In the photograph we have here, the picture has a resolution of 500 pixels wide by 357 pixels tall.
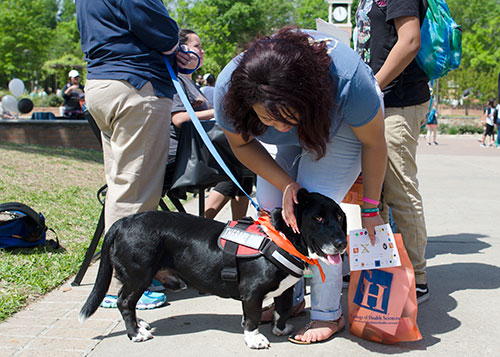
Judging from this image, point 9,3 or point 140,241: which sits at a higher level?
point 9,3

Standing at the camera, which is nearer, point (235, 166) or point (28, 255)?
point (235, 166)

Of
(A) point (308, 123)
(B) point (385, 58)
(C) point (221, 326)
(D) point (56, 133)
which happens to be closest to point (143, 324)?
(C) point (221, 326)

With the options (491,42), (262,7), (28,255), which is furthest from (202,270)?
(491,42)

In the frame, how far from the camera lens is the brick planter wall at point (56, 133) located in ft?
38.7

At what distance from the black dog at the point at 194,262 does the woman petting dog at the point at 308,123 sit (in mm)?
123

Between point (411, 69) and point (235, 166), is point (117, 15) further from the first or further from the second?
point (411, 69)

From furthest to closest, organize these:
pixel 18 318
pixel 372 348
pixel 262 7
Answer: pixel 262 7 < pixel 18 318 < pixel 372 348

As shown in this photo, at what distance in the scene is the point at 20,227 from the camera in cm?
406

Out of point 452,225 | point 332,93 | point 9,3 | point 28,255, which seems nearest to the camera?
point 332,93

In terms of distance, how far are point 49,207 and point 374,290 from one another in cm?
416

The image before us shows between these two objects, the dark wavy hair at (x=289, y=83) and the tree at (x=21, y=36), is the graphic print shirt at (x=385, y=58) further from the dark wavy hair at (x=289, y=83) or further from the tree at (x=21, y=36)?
the tree at (x=21, y=36)

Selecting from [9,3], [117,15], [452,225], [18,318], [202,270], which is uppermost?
[9,3]

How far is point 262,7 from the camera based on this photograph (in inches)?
1753

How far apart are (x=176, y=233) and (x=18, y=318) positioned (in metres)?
1.18
